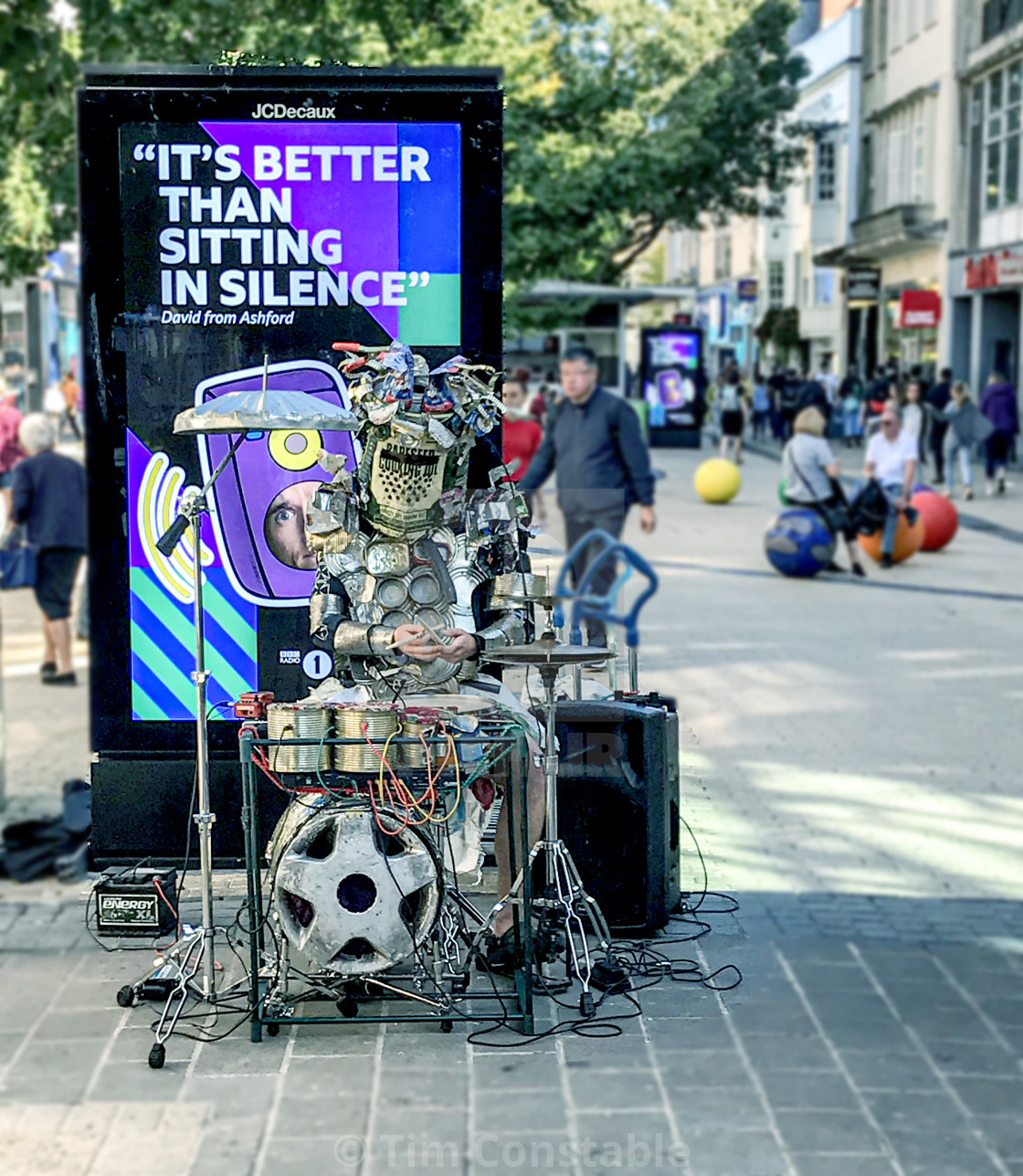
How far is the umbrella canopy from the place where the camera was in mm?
3969

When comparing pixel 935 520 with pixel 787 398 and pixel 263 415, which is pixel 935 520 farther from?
pixel 787 398

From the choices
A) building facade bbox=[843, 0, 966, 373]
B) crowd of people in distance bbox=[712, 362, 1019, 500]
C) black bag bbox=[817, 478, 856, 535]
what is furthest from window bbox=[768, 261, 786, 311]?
black bag bbox=[817, 478, 856, 535]

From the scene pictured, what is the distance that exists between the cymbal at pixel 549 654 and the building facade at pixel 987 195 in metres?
30.7

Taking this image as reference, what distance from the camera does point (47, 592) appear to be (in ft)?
40.3

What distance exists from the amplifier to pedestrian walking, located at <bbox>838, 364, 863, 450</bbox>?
3573 centimetres

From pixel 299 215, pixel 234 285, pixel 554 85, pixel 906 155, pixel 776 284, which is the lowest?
pixel 234 285

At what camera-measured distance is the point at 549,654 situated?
4.20 metres

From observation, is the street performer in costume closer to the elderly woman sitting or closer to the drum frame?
the drum frame

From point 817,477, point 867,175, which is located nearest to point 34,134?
point 817,477

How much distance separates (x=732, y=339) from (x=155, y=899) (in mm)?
68567

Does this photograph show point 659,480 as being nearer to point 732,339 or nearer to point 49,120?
point 49,120

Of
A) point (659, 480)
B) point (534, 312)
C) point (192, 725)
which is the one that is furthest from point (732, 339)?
point (192, 725)

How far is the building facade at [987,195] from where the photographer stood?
3475cm

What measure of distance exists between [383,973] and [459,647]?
84cm
